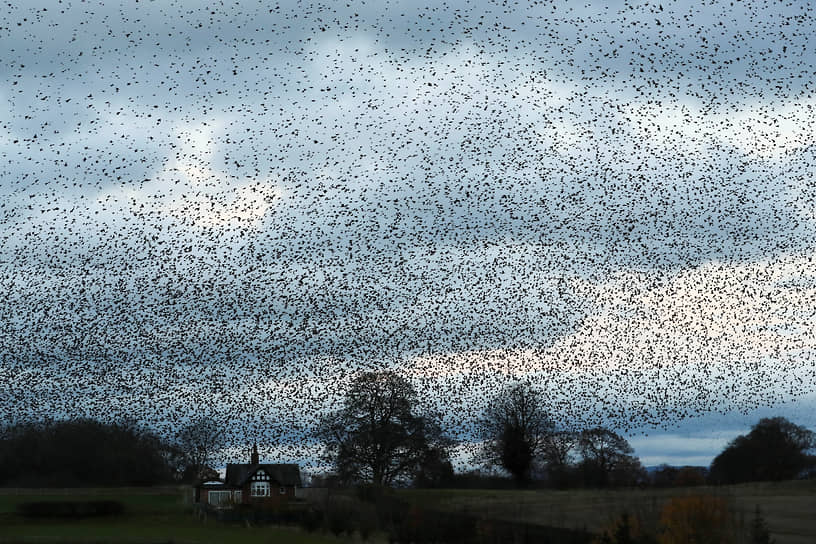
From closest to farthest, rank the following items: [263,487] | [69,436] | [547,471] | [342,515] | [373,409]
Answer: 1. [342,515]
2. [69,436]
3. [373,409]
4. [547,471]
5. [263,487]

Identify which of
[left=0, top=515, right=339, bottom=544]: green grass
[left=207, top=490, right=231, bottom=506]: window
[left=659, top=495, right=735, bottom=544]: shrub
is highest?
[left=659, top=495, right=735, bottom=544]: shrub

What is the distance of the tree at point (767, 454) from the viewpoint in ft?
330

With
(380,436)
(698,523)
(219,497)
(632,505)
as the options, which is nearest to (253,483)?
(219,497)

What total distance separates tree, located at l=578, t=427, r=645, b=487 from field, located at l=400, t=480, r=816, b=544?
127ft

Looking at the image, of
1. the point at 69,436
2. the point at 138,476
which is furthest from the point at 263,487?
the point at 69,436

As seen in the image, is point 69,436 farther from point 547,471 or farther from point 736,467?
point 736,467

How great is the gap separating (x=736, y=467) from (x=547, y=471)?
21.5 metres

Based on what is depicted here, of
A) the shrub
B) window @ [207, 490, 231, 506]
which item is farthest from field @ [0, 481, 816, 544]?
window @ [207, 490, 231, 506]

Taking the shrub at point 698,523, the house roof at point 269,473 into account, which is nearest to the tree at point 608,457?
the house roof at point 269,473

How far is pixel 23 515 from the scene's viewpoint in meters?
69.5

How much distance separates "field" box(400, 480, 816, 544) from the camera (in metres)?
41.5

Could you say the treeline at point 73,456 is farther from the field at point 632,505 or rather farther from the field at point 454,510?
the field at point 632,505

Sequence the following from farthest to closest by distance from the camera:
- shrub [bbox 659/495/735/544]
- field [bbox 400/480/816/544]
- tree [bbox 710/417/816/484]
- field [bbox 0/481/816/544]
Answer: tree [bbox 710/417/816/484]
field [bbox 0/481/816/544]
field [bbox 400/480/816/544]
shrub [bbox 659/495/735/544]

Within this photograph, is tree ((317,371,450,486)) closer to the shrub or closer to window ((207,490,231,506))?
window ((207,490,231,506))
